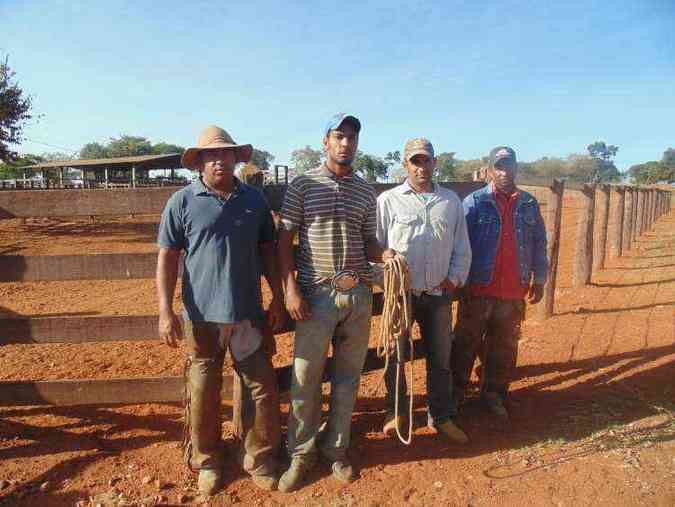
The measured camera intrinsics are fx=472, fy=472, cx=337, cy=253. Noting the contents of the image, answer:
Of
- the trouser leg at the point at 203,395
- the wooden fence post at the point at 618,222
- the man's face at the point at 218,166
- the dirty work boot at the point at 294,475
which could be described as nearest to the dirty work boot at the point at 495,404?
the dirty work boot at the point at 294,475

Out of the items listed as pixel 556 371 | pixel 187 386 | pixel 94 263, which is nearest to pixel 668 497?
pixel 556 371

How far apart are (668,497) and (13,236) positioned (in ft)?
62.6

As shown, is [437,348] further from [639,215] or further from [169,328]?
[639,215]

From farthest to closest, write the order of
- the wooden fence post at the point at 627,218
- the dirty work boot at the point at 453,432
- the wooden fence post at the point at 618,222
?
the wooden fence post at the point at 627,218 → the wooden fence post at the point at 618,222 → the dirty work boot at the point at 453,432

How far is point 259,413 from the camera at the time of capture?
2762 millimetres

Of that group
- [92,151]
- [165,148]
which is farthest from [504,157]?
[92,151]

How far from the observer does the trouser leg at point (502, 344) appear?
3.48m

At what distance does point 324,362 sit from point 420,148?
144 cm

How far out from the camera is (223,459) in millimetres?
2896

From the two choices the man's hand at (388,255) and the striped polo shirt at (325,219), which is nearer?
the striped polo shirt at (325,219)

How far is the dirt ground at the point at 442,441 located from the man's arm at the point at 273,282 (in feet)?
3.31

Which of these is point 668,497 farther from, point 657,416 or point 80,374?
point 80,374

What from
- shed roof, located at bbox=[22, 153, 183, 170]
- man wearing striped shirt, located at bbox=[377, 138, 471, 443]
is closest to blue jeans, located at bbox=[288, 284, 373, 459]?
man wearing striped shirt, located at bbox=[377, 138, 471, 443]

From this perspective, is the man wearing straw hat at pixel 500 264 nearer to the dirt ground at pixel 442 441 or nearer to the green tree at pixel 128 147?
the dirt ground at pixel 442 441
